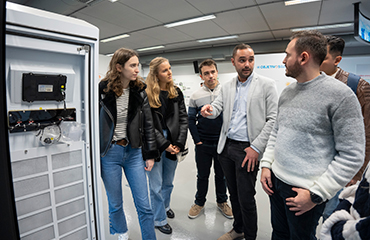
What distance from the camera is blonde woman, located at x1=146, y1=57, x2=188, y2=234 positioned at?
1.96 m

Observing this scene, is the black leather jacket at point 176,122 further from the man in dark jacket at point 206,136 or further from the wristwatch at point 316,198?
the wristwatch at point 316,198

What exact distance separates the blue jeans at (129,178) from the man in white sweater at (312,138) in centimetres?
99

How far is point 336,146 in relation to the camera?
3.11ft

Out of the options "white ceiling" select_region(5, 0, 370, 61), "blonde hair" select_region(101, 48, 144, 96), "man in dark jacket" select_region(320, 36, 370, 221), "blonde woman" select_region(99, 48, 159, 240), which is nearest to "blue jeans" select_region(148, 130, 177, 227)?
"blonde woman" select_region(99, 48, 159, 240)

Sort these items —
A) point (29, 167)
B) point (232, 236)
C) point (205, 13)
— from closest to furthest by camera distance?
point (29, 167)
point (232, 236)
point (205, 13)

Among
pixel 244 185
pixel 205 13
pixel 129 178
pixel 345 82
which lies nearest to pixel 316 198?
pixel 244 185

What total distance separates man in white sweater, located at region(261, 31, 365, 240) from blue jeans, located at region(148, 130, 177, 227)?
3.70 feet

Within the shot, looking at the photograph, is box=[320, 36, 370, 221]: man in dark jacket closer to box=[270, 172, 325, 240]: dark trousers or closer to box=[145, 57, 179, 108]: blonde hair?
box=[270, 172, 325, 240]: dark trousers

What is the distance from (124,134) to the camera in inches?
62.2

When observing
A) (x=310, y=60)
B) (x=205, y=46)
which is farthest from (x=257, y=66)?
(x=310, y=60)

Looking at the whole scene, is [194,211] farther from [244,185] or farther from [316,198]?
[316,198]

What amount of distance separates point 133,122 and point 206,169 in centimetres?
108

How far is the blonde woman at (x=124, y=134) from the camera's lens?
1.50 metres

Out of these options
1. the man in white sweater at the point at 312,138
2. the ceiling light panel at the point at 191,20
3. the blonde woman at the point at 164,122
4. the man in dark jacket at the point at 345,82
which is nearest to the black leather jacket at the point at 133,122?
the blonde woman at the point at 164,122
